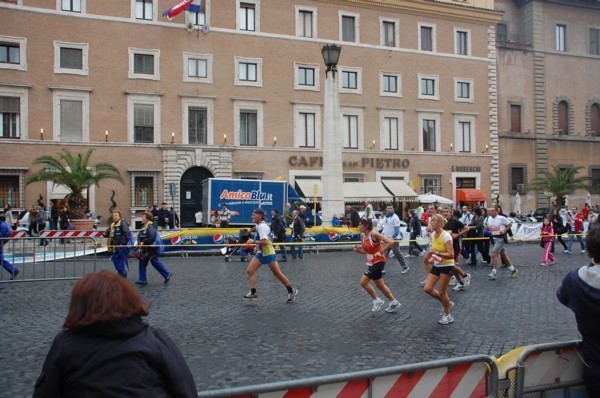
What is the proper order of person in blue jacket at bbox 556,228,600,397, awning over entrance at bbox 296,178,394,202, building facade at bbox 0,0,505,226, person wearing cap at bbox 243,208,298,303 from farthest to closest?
awning over entrance at bbox 296,178,394,202 → building facade at bbox 0,0,505,226 → person wearing cap at bbox 243,208,298,303 → person in blue jacket at bbox 556,228,600,397

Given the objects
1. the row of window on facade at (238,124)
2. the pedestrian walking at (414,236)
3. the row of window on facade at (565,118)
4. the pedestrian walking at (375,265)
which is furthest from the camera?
the row of window on facade at (565,118)

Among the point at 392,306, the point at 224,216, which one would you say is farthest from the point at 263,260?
the point at 224,216

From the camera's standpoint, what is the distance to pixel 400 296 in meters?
12.9

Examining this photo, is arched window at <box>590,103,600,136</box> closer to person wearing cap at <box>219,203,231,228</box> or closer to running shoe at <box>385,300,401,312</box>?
person wearing cap at <box>219,203,231,228</box>

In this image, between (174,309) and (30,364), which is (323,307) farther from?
(30,364)

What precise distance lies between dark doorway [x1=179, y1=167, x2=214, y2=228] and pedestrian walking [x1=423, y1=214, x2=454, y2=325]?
28128 millimetres

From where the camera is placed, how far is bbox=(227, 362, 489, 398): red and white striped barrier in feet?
13.1

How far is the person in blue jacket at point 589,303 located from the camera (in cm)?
436

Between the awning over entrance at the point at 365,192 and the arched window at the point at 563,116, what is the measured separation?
62.9 feet

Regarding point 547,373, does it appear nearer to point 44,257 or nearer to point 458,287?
point 458,287

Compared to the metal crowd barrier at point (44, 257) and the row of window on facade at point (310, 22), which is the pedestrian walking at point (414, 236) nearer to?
the metal crowd barrier at point (44, 257)

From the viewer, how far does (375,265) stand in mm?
10844

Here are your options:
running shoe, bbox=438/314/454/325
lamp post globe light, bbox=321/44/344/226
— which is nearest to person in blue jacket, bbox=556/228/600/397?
running shoe, bbox=438/314/454/325

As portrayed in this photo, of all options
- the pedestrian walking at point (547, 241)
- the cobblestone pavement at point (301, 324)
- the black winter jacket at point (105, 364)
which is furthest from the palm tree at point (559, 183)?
the black winter jacket at point (105, 364)
